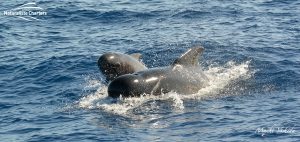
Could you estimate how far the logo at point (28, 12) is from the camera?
40250 mm

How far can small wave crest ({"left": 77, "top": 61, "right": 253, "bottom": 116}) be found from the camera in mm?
22850

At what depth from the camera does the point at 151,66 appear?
29.1 m

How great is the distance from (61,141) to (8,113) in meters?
4.34

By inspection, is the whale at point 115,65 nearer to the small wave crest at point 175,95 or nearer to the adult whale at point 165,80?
the small wave crest at point 175,95

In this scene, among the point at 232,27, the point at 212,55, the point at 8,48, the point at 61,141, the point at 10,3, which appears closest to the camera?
the point at 61,141

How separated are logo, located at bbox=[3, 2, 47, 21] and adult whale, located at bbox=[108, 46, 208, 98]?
1681cm

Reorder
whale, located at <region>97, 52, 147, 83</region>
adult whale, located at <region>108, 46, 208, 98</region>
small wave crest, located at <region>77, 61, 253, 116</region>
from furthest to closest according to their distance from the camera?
whale, located at <region>97, 52, 147, 83</region>, adult whale, located at <region>108, 46, 208, 98</region>, small wave crest, located at <region>77, 61, 253, 116</region>

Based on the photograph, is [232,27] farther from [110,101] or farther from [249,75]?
[110,101]

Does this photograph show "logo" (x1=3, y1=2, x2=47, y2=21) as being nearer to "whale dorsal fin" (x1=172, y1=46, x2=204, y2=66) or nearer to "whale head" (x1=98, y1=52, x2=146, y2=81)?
"whale head" (x1=98, y1=52, x2=146, y2=81)

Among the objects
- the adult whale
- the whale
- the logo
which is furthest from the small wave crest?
the logo

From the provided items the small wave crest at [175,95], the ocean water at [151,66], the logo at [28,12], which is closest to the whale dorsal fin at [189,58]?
the small wave crest at [175,95]

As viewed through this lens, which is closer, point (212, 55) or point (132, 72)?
point (132, 72)

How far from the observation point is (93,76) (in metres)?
27.9

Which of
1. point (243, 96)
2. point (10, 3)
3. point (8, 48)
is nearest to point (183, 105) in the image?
point (243, 96)
